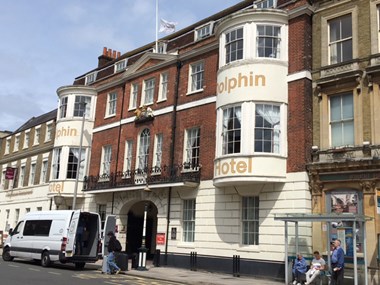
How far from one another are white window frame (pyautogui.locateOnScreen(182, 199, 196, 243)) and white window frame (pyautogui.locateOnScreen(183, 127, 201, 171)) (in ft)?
5.83

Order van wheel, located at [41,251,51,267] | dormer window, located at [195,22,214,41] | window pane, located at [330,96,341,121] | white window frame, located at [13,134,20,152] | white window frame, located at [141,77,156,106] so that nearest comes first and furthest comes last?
window pane, located at [330,96,341,121] → van wheel, located at [41,251,51,267] → dormer window, located at [195,22,214,41] → white window frame, located at [141,77,156,106] → white window frame, located at [13,134,20,152]

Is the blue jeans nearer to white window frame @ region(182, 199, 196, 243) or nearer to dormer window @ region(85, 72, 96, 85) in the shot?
white window frame @ region(182, 199, 196, 243)

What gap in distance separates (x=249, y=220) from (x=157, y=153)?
7.59 metres

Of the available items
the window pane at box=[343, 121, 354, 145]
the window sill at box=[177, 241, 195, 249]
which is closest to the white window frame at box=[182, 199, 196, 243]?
the window sill at box=[177, 241, 195, 249]

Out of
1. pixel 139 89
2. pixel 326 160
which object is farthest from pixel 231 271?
pixel 139 89

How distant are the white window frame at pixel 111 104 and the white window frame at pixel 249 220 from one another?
13.1m

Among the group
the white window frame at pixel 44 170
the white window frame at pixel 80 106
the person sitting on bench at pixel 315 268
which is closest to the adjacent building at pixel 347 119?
the person sitting on bench at pixel 315 268

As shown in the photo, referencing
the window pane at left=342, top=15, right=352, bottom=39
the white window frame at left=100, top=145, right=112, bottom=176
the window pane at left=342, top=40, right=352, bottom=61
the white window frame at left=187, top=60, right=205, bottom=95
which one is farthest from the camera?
the white window frame at left=100, top=145, right=112, bottom=176

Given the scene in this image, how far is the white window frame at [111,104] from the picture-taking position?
98.1 feet

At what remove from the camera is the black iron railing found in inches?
886

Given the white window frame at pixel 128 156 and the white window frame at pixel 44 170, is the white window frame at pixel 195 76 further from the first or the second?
the white window frame at pixel 44 170

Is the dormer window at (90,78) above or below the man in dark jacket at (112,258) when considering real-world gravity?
above

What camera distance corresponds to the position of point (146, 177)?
24484 mm

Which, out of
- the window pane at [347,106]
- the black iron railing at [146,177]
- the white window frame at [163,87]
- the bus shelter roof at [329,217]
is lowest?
the bus shelter roof at [329,217]
